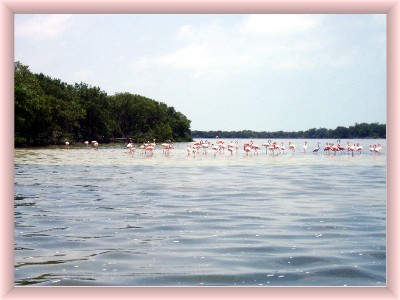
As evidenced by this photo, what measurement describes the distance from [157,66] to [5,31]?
306cm

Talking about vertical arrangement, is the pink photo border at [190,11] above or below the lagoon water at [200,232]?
above

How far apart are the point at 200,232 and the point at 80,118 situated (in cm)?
1255

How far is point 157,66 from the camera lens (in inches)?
290

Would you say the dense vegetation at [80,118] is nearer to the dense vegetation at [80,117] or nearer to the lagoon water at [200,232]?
the dense vegetation at [80,117]

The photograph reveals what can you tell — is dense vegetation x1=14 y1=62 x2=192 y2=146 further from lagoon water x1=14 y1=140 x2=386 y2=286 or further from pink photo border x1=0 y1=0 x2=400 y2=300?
pink photo border x1=0 y1=0 x2=400 y2=300

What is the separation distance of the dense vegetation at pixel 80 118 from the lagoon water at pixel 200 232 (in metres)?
3.13

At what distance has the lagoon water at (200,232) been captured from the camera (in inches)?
178

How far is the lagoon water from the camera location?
4.52m

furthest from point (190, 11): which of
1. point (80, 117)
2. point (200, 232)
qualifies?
point (80, 117)

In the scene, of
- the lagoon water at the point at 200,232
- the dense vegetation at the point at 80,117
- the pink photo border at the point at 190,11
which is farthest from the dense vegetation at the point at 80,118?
the pink photo border at the point at 190,11

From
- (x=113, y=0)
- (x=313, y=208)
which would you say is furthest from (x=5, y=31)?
(x=313, y=208)

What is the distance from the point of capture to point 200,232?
5938mm

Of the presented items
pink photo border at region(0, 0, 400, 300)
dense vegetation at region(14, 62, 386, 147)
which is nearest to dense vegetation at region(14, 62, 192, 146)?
dense vegetation at region(14, 62, 386, 147)

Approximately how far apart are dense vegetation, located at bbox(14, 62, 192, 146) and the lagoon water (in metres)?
3.13
